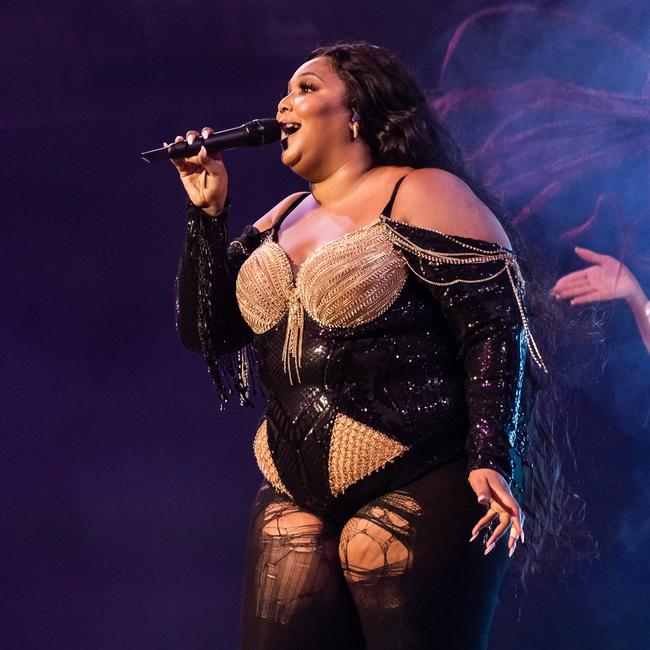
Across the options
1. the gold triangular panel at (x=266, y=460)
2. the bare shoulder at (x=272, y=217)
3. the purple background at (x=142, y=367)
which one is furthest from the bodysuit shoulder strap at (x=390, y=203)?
the purple background at (x=142, y=367)

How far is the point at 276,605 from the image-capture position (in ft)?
6.34

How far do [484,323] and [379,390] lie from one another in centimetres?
21

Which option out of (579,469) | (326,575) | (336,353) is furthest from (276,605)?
(579,469)

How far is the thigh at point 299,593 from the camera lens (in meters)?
1.91

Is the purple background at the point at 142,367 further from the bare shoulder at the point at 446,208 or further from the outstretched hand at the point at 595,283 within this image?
the bare shoulder at the point at 446,208

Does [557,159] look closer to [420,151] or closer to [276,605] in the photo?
[420,151]

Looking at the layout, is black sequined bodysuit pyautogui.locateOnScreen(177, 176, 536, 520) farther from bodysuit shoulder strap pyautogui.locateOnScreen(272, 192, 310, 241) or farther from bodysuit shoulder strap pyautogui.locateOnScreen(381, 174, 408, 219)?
bodysuit shoulder strap pyautogui.locateOnScreen(272, 192, 310, 241)

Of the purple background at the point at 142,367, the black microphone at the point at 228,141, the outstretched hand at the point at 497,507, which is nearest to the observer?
the outstretched hand at the point at 497,507

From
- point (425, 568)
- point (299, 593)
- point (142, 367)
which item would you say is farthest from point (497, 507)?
point (142, 367)

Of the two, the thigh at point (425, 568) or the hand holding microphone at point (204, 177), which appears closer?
the thigh at point (425, 568)

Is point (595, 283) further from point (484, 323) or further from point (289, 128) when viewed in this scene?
point (289, 128)

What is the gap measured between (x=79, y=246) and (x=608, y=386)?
64.8 inches

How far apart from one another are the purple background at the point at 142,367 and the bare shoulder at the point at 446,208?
1.13 m

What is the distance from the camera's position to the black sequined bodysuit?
1844 mm
